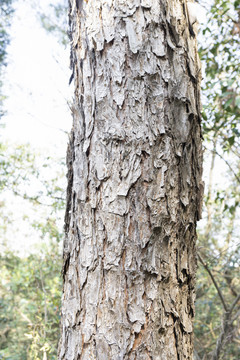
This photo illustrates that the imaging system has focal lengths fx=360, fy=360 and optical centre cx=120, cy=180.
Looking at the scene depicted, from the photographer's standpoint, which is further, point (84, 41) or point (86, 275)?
point (84, 41)

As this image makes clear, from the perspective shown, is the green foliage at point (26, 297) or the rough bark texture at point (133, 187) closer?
the rough bark texture at point (133, 187)

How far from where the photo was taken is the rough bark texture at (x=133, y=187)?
30.9 inches

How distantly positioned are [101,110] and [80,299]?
1.49ft

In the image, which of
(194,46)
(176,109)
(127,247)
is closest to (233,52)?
(194,46)

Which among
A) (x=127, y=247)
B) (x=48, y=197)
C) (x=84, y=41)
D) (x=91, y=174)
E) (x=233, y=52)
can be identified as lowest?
(x=127, y=247)

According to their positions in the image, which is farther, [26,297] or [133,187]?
[26,297]

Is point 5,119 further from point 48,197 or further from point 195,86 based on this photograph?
point 195,86

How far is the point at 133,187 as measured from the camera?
2.71 ft

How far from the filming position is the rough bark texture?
2.58 feet

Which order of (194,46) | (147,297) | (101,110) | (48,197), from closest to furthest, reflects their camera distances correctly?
(147,297)
(101,110)
(194,46)
(48,197)

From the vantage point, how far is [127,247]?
2.63 feet

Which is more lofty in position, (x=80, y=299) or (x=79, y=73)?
→ (x=79, y=73)

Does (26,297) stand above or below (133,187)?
above

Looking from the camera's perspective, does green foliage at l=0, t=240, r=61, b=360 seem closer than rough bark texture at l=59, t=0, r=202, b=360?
No
